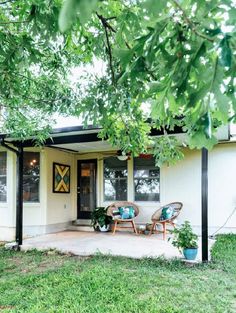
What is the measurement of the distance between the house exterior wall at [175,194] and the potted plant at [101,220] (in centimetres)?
83

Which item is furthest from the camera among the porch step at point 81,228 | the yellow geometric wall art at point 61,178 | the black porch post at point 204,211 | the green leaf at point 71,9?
the porch step at point 81,228

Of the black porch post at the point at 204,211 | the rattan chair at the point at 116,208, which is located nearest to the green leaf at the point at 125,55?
the black porch post at the point at 204,211

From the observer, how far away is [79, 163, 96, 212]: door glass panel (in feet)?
32.8

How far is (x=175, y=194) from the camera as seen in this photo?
883 centimetres

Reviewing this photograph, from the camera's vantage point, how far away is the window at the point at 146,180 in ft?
29.8

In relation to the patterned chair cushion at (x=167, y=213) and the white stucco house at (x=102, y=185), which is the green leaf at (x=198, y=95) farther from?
the patterned chair cushion at (x=167, y=213)

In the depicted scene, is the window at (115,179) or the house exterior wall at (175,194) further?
the window at (115,179)

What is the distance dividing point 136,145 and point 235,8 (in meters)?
2.67

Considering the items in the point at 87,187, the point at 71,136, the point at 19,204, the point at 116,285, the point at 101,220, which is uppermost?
the point at 71,136

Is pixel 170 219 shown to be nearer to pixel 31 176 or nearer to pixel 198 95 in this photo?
pixel 31 176

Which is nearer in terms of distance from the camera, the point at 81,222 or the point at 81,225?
the point at 81,225

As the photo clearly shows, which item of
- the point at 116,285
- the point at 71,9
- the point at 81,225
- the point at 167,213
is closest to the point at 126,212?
the point at 167,213

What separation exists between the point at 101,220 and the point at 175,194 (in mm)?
2100

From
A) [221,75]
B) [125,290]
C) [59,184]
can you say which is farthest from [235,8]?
[59,184]
